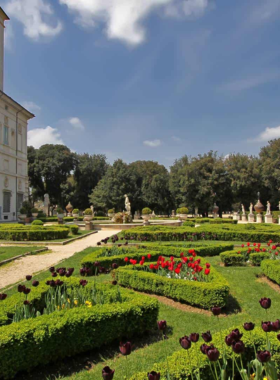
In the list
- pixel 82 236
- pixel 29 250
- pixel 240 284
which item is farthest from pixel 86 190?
pixel 240 284

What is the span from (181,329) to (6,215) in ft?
104

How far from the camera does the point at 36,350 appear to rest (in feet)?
11.2

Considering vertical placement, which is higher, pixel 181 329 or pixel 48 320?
pixel 48 320

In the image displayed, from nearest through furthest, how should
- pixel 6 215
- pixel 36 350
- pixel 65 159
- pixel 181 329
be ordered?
pixel 36 350
pixel 181 329
pixel 6 215
pixel 65 159

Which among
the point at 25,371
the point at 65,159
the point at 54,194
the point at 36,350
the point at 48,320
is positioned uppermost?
the point at 65,159

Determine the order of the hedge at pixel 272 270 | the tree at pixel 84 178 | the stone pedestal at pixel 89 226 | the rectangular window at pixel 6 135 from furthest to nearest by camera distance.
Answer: the tree at pixel 84 178 < the rectangular window at pixel 6 135 < the stone pedestal at pixel 89 226 < the hedge at pixel 272 270

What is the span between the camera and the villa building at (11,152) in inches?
1277

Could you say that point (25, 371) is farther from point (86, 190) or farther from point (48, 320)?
point (86, 190)

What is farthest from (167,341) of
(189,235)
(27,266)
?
(189,235)

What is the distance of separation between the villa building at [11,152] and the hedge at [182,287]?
2794cm

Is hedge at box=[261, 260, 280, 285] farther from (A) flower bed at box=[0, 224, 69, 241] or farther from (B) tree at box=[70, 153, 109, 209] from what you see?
(B) tree at box=[70, 153, 109, 209]

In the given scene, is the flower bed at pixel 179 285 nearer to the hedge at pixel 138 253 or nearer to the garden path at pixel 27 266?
the hedge at pixel 138 253

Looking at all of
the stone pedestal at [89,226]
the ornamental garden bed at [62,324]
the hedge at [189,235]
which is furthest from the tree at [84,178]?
the ornamental garden bed at [62,324]

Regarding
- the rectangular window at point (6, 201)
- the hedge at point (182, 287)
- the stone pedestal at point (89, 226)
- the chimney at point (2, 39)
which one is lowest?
the hedge at point (182, 287)
